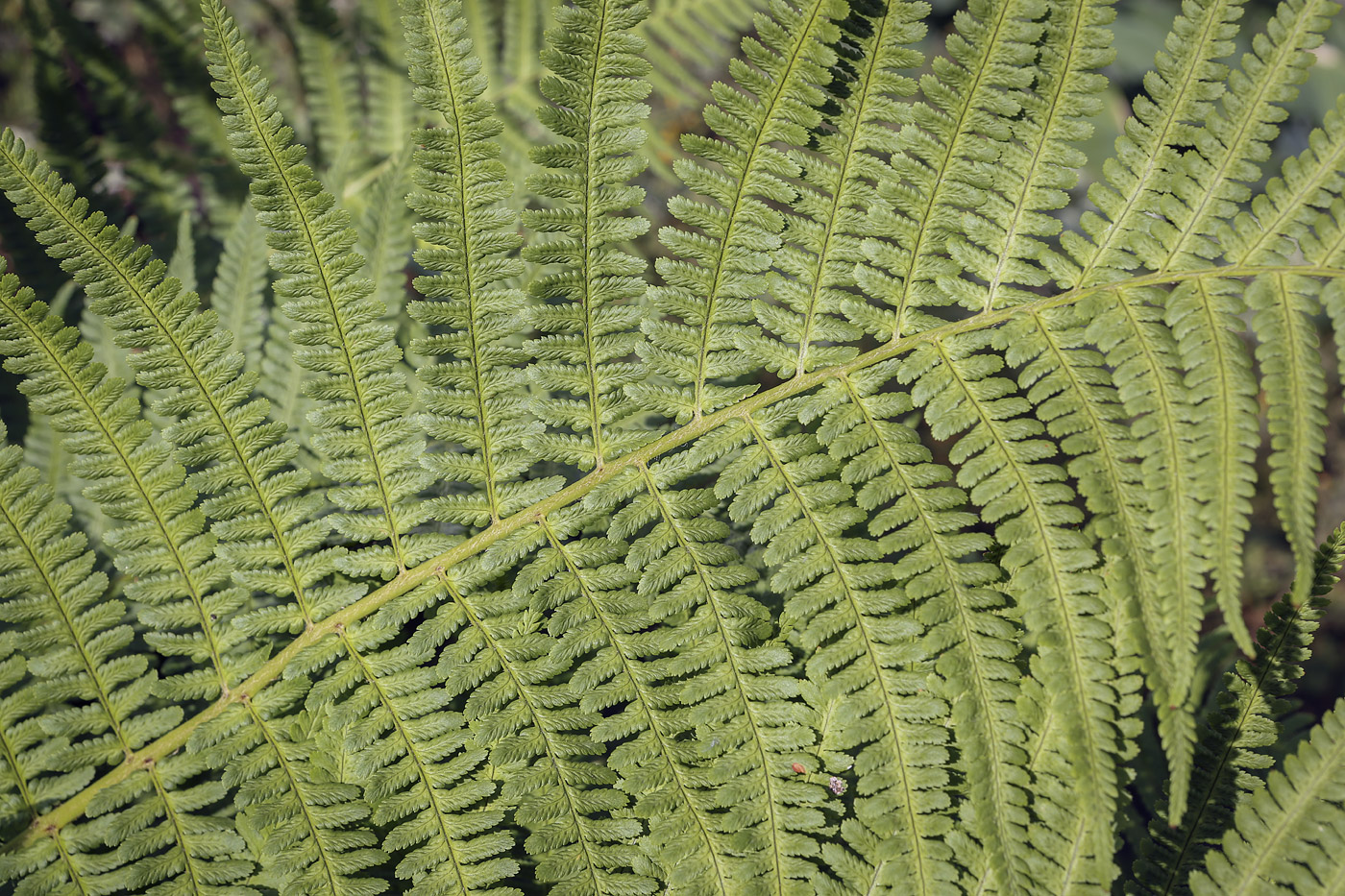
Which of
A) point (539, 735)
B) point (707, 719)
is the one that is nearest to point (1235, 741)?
point (707, 719)

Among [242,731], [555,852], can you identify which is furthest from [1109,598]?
[242,731]

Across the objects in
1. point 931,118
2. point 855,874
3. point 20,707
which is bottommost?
point 855,874

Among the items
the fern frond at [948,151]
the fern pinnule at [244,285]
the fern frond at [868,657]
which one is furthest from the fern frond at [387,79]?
the fern frond at [868,657]

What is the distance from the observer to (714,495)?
1281 mm

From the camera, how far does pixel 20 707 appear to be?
1.21 meters

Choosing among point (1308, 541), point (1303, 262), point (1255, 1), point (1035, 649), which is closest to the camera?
point (1308, 541)

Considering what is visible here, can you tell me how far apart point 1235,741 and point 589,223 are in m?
1.38

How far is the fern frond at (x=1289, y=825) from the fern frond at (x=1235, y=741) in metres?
0.05

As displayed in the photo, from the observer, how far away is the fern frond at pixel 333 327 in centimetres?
113

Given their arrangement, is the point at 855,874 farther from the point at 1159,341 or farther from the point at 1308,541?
the point at 1159,341

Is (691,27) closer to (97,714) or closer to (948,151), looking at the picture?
(948,151)

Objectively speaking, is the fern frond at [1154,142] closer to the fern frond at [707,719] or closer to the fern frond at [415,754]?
the fern frond at [707,719]

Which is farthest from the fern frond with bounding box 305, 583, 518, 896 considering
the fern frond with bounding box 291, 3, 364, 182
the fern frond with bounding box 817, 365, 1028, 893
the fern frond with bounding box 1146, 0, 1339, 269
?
the fern frond with bounding box 291, 3, 364, 182

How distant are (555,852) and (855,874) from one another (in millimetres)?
465
